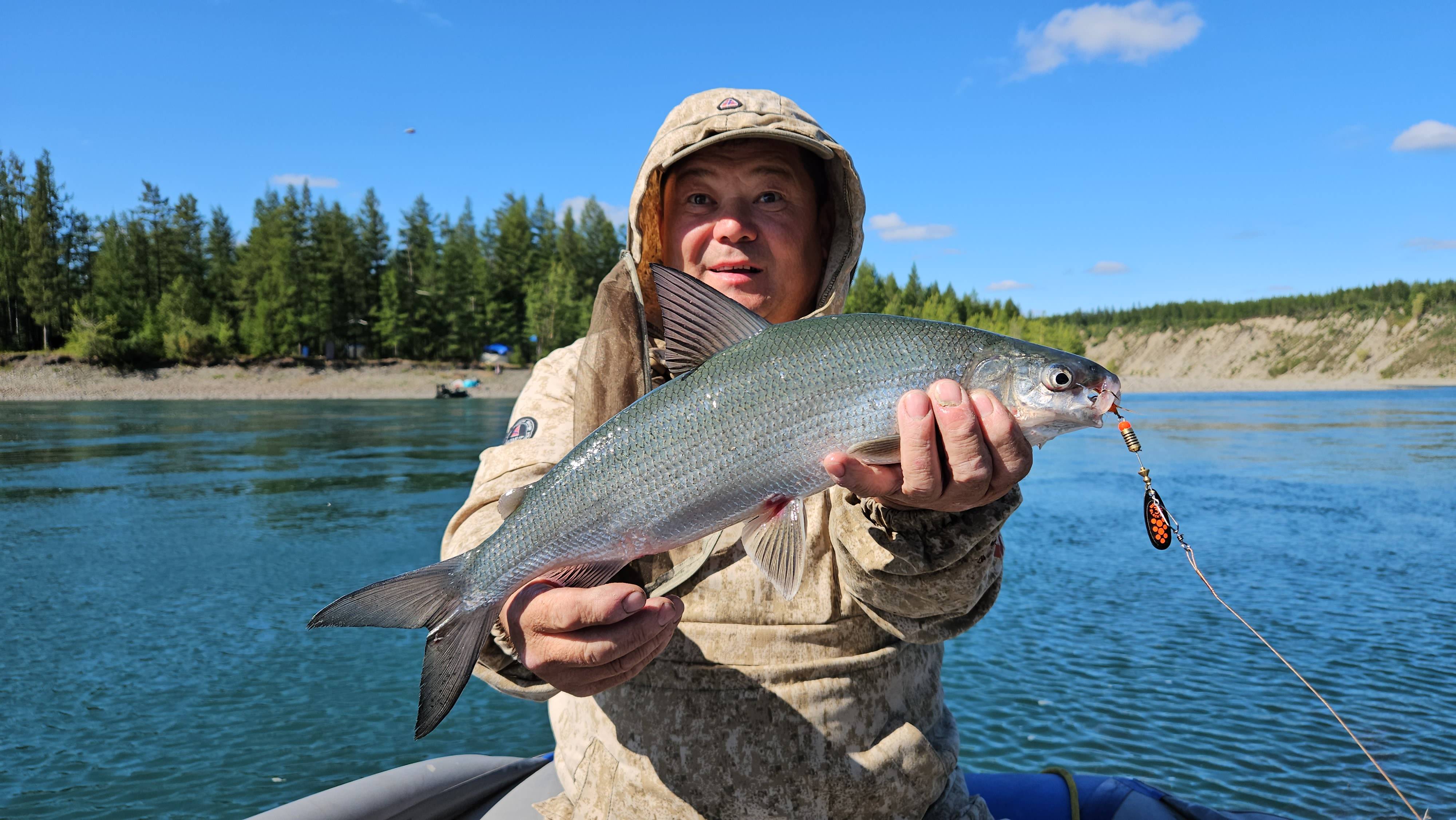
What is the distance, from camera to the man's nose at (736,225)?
3346 millimetres

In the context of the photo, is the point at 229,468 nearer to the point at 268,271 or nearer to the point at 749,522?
the point at 749,522

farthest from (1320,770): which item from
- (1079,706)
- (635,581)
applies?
(635,581)

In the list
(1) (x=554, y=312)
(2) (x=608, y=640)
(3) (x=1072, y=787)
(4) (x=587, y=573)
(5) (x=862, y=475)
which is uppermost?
(1) (x=554, y=312)

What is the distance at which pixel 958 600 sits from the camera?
2590 mm

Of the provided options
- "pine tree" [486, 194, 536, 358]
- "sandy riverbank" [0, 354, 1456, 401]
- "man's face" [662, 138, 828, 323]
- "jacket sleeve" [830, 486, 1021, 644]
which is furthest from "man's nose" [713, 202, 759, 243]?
"pine tree" [486, 194, 536, 358]

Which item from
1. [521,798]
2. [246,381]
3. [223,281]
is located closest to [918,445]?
[521,798]

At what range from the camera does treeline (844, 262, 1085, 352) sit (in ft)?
336

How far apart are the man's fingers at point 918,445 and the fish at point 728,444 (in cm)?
7

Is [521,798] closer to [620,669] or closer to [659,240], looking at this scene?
[620,669]

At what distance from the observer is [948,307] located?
109 meters

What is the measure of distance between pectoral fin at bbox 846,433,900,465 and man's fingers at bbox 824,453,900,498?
0.05 ft

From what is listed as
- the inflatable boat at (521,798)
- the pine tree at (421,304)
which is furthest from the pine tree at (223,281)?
the inflatable boat at (521,798)

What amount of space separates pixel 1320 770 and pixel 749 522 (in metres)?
7.19

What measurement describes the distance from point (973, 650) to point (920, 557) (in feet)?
26.8
